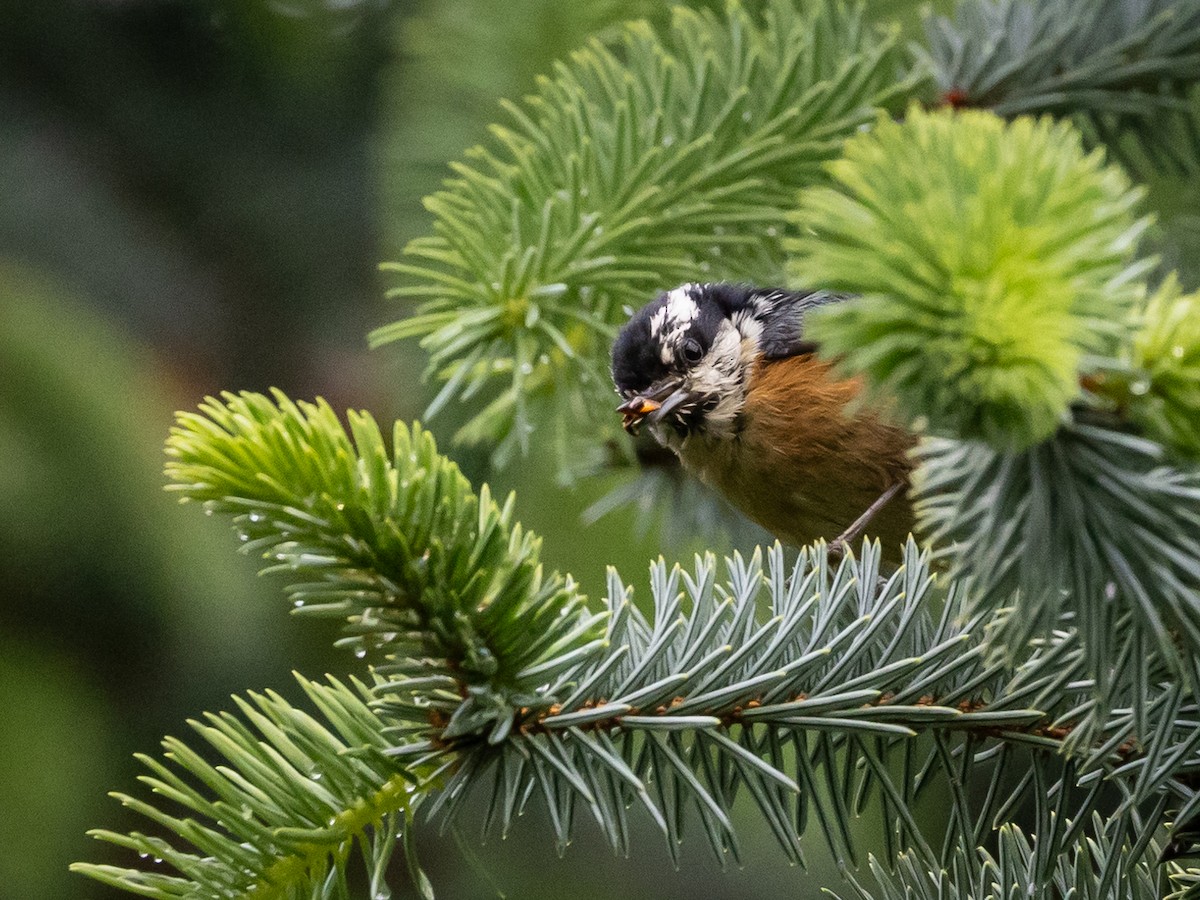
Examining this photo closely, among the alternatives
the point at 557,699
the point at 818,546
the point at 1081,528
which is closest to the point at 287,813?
the point at 557,699

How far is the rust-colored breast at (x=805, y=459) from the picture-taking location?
189 centimetres

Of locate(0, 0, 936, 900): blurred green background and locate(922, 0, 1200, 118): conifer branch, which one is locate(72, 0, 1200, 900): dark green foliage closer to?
locate(922, 0, 1200, 118): conifer branch

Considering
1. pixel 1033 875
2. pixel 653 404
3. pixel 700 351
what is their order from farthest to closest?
pixel 700 351, pixel 653 404, pixel 1033 875

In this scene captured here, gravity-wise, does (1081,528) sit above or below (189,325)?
below

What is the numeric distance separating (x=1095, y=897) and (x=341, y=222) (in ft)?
7.59

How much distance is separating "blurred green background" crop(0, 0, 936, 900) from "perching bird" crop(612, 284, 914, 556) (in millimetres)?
171

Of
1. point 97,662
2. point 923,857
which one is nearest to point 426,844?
point 97,662

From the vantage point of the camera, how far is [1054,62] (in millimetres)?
1550

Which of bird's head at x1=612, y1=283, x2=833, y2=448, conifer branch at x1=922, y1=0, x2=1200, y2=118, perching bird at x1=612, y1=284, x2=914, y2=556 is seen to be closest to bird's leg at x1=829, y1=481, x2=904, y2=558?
perching bird at x1=612, y1=284, x2=914, y2=556

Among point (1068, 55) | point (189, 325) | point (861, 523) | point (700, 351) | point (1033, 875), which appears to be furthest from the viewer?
point (189, 325)

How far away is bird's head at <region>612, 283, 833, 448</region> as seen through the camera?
1.90 metres

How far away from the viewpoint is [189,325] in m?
2.94

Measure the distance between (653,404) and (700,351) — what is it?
11.1 inches

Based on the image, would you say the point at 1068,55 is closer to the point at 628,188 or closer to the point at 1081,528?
the point at 628,188
